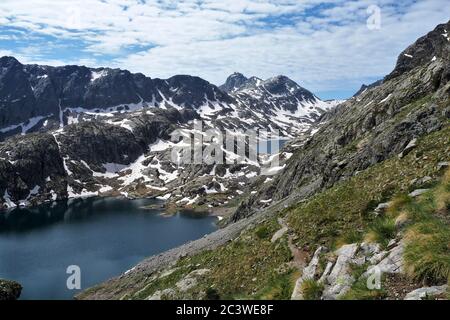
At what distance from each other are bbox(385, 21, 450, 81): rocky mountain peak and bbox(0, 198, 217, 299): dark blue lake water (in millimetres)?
91657

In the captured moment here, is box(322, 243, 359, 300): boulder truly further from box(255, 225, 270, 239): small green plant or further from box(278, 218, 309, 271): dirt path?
box(255, 225, 270, 239): small green plant

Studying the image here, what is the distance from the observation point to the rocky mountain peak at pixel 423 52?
12593cm

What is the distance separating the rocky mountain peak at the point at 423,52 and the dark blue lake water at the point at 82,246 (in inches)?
3609

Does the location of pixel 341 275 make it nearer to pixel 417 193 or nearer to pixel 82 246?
pixel 417 193

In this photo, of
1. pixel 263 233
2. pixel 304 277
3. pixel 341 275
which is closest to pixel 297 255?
pixel 304 277

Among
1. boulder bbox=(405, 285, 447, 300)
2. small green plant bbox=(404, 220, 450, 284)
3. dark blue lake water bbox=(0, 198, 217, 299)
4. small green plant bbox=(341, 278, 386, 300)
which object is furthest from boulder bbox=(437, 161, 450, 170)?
dark blue lake water bbox=(0, 198, 217, 299)

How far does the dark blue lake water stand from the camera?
11093 centimetres

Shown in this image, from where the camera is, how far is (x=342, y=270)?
15.9 meters

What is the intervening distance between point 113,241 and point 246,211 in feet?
175

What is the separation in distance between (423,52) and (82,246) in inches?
5377

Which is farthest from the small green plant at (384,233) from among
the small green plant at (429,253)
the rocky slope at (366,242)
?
the small green plant at (429,253)

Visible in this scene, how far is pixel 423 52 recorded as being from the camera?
142000mm

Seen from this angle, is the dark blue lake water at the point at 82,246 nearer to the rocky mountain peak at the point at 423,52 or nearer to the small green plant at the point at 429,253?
the rocky mountain peak at the point at 423,52
